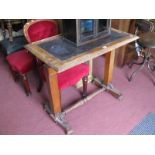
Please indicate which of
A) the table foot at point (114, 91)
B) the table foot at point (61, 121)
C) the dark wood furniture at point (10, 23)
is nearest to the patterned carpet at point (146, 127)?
the table foot at point (114, 91)

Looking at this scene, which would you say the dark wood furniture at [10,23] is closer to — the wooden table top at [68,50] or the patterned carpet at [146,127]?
the wooden table top at [68,50]

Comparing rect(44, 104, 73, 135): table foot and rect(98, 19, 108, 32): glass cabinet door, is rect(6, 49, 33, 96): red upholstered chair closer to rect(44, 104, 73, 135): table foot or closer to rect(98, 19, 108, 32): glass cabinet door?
rect(44, 104, 73, 135): table foot

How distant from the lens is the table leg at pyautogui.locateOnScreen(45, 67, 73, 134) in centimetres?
139

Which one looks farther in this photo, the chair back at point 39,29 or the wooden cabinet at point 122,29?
the wooden cabinet at point 122,29

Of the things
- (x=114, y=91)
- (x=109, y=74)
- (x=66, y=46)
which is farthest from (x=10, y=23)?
(x=114, y=91)

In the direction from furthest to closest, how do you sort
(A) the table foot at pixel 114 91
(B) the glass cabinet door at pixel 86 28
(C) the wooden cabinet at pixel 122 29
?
(C) the wooden cabinet at pixel 122 29, (A) the table foot at pixel 114 91, (B) the glass cabinet door at pixel 86 28

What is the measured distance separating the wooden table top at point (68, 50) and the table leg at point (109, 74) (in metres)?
0.27

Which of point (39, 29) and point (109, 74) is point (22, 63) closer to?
point (39, 29)

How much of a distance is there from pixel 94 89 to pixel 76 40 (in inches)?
33.6

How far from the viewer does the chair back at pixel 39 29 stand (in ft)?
5.82

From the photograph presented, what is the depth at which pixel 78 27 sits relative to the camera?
4.36 ft

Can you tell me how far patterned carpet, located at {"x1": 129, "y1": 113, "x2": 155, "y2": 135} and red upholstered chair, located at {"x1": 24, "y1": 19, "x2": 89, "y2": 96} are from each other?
65 centimetres
